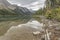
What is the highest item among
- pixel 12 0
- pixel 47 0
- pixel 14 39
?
pixel 14 39

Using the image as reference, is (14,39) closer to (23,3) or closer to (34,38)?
(34,38)

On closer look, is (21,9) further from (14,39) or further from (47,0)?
(14,39)

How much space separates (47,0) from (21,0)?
189 feet

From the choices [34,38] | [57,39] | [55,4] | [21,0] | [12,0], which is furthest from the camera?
[21,0]

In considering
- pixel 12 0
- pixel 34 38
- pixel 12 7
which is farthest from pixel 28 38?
pixel 12 0

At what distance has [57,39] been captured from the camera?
71.5ft

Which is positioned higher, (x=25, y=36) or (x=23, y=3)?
(x=25, y=36)

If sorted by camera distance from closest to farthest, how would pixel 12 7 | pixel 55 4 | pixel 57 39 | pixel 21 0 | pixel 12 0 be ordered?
pixel 57 39 < pixel 55 4 < pixel 12 7 < pixel 12 0 < pixel 21 0

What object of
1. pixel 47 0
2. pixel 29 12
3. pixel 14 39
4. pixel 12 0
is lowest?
pixel 29 12

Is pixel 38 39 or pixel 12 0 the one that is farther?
pixel 12 0

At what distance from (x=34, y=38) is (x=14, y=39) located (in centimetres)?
274

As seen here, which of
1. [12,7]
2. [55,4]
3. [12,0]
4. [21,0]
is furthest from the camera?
[21,0]

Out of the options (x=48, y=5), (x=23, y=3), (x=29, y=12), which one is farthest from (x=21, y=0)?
(x=48, y=5)

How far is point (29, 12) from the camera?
102 meters
